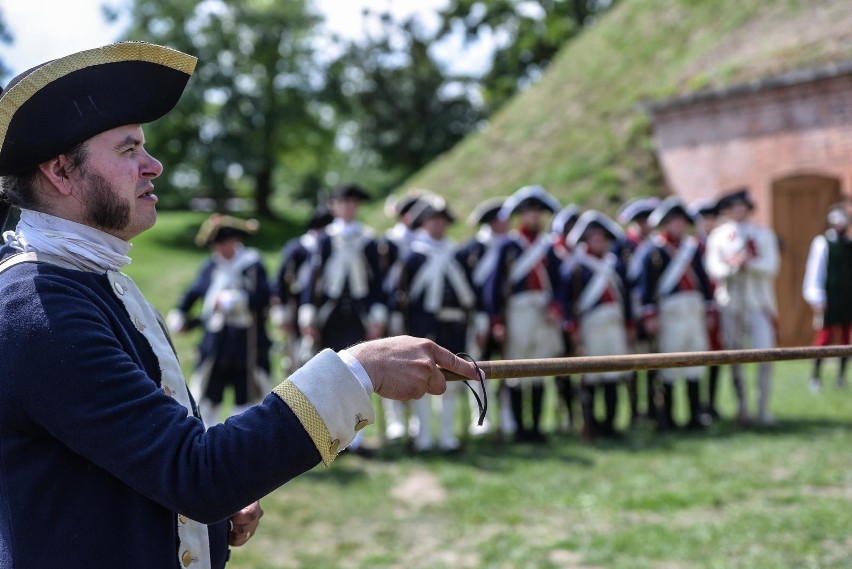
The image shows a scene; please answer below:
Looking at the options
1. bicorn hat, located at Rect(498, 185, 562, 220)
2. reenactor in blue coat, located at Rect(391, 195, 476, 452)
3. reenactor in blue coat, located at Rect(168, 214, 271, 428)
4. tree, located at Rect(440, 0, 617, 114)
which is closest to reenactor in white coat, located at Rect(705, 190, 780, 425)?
bicorn hat, located at Rect(498, 185, 562, 220)

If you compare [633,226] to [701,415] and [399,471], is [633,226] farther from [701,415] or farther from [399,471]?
[399,471]

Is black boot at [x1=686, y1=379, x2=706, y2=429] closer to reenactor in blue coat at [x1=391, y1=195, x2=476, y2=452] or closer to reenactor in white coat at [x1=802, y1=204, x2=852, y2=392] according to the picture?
reenactor in white coat at [x1=802, y1=204, x2=852, y2=392]

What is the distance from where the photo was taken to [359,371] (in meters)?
1.91

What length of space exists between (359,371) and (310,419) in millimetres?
143

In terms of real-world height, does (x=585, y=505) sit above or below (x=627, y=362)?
below

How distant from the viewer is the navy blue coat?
1756 mm

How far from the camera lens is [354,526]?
258 inches

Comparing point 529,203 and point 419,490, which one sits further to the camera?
point 529,203

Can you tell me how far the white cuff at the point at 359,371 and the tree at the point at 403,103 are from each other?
3918 cm

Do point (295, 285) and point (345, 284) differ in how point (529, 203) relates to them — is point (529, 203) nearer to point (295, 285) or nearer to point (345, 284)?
point (345, 284)

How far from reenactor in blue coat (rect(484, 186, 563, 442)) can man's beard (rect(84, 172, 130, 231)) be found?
24.5 feet

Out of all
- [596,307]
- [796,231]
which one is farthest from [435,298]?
[796,231]

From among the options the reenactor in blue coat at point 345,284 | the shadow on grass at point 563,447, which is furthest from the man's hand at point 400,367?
the reenactor in blue coat at point 345,284

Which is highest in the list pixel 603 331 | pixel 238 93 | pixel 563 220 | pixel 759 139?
pixel 238 93
